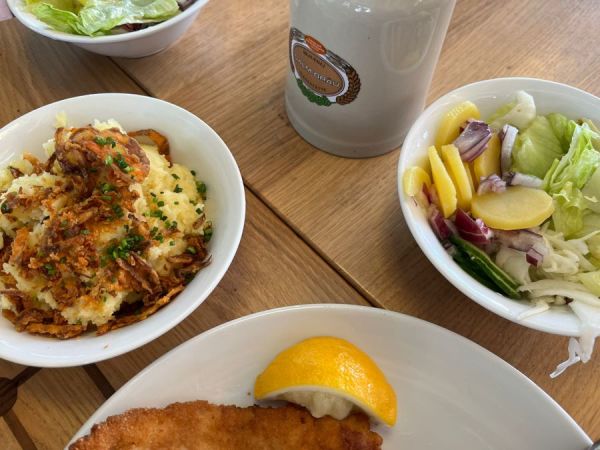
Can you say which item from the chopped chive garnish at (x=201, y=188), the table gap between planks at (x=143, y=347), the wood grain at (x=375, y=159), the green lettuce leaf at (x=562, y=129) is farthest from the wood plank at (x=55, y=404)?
the green lettuce leaf at (x=562, y=129)

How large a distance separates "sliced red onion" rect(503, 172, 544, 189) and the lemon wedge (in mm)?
428

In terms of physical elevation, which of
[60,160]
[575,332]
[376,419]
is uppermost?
[60,160]

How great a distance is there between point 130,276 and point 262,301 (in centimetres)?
25

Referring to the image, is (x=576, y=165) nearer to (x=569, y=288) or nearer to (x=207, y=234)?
(x=569, y=288)

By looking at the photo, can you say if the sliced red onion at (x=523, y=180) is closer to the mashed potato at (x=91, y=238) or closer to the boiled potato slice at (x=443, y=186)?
the boiled potato slice at (x=443, y=186)

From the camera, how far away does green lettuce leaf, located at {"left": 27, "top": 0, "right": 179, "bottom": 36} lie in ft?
3.99

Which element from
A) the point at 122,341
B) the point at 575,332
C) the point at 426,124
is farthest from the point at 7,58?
the point at 575,332

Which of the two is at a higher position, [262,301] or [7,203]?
[7,203]

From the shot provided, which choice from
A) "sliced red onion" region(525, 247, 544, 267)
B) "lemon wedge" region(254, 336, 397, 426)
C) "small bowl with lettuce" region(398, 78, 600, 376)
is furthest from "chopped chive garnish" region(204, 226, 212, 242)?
"sliced red onion" region(525, 247, 544, 267)

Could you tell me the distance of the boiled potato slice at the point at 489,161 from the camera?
1.02m

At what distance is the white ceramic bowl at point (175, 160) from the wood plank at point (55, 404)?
10cm

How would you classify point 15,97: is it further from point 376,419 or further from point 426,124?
point 376,419

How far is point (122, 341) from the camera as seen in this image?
83cm

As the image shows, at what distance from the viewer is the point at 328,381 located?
2.70ft
